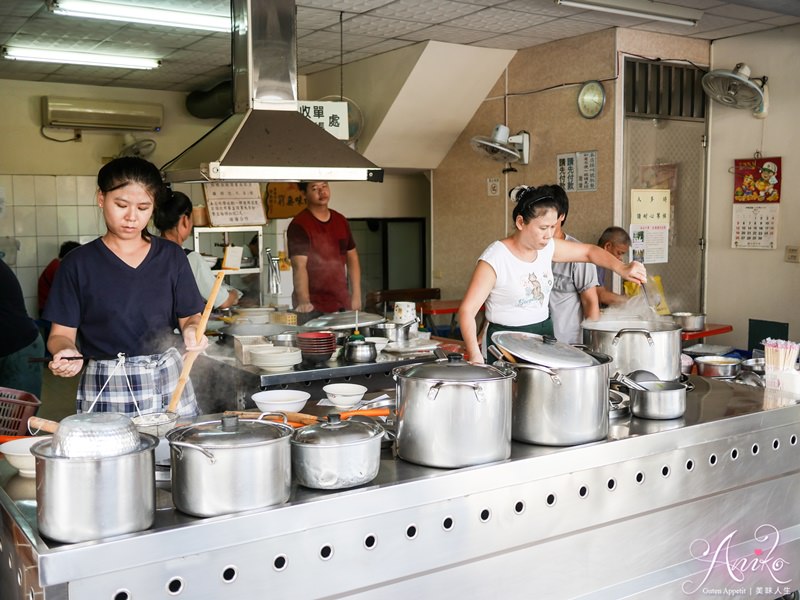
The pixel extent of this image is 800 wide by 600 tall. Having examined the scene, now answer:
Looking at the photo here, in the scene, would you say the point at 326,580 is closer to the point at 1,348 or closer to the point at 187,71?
the point at 1,348

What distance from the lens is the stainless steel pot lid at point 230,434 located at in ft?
6.02

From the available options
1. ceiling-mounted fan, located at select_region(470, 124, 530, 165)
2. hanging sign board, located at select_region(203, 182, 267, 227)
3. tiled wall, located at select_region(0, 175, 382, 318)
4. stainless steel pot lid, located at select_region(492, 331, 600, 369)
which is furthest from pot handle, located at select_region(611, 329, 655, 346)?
tiled wall, located at select_region(0, 175, 382, 318)

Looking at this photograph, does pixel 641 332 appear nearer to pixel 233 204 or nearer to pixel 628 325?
pixel 628 325

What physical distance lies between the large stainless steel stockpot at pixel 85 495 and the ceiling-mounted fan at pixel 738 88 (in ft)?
19.2

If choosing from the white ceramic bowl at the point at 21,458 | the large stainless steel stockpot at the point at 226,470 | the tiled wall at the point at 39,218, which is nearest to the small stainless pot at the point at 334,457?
the large stainless steel stockpot at the point at 226,470

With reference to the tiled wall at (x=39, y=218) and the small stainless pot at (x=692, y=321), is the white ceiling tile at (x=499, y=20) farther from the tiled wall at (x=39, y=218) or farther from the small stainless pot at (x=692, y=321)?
the tiled wall at (x=39, y=218)

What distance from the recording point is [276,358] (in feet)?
13.8

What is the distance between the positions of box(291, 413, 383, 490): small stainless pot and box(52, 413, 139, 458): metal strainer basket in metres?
0.42

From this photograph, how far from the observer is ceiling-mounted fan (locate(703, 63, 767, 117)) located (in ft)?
20.5

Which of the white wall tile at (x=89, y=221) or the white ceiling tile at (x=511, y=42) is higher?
the white ceiling tile at (x=511, y=42)

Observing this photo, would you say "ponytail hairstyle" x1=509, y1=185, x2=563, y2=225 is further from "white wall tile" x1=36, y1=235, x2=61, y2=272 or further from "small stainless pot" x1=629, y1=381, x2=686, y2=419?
"white wall tile" x1=36, y1=235, x2=61, y2=272

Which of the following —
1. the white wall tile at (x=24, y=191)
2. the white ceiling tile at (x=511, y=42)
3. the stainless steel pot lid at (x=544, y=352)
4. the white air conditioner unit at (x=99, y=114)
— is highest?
the white ceiling tile at (x=511, y=42)

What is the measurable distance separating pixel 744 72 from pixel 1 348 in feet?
18.3

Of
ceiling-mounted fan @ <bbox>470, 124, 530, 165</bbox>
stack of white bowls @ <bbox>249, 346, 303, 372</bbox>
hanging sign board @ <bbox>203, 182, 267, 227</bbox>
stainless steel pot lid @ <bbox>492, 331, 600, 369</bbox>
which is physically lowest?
stack of white bowls @ <bbox>249, 346, 303, 372</bbox>
